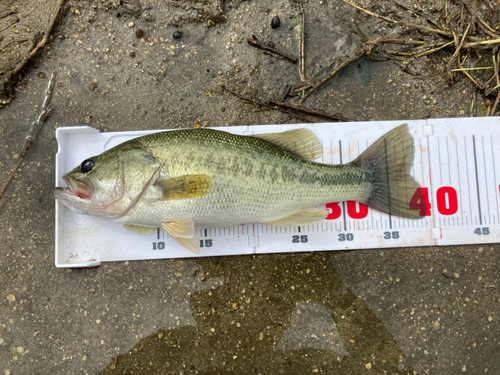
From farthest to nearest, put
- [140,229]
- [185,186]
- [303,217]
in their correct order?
[140,229], [303,217], [185,186]

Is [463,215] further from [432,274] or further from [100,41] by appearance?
[100,41]

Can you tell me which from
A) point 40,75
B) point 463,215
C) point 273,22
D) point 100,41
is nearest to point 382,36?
point 273,22

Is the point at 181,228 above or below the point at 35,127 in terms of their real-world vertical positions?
below

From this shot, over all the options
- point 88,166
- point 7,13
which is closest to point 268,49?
point 88,166

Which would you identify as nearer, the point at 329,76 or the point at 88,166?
the point at 88,166

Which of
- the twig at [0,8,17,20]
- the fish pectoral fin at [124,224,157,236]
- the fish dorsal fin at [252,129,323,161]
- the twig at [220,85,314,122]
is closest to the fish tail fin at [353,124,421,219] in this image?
the fish dorsal fin at [252,129,323,161]

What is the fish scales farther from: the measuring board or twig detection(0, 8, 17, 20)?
twig detection(0, 8, 17, 20)

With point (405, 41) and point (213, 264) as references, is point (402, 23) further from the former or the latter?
point (213, 264)
